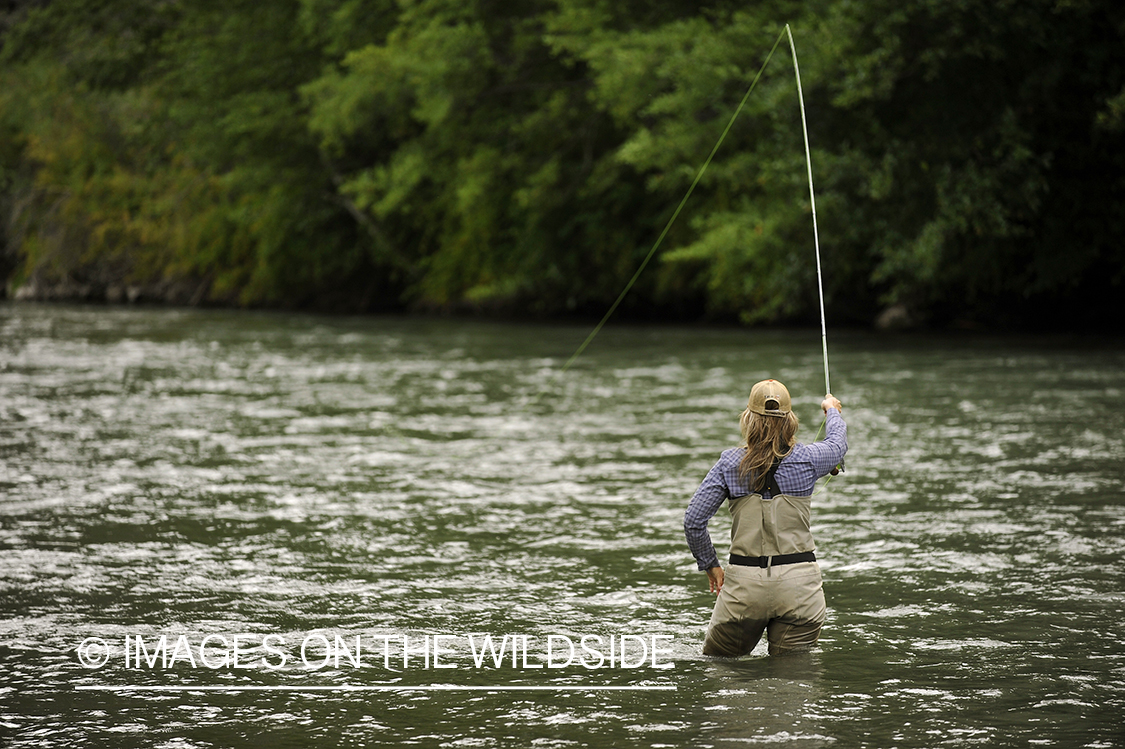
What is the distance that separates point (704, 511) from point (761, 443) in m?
0.33

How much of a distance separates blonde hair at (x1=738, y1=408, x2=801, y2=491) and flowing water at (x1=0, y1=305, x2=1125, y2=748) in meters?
0.81

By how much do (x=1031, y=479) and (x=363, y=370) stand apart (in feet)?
34.6

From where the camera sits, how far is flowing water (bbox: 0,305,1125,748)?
506 cm

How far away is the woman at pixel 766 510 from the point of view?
527 centimetres

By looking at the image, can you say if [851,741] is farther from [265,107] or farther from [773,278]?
[265,107]

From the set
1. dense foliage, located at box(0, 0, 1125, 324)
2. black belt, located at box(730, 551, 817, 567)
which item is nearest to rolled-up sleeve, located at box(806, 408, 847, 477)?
black belt, located at box(730, 551, 817, 567)

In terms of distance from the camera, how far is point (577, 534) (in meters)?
8.23
